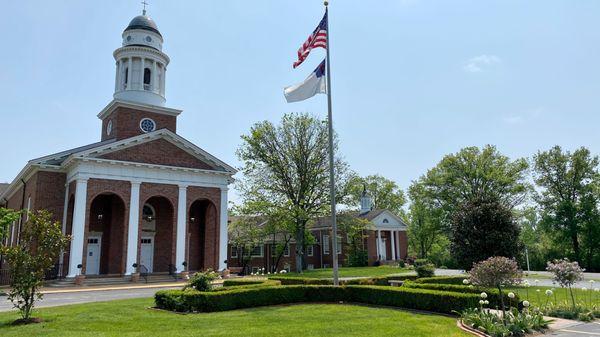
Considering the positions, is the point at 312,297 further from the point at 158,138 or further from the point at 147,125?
the point at 147,125

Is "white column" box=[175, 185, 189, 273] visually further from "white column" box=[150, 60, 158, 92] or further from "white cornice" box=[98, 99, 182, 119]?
"white column" box=[150, 60, 158, 92]

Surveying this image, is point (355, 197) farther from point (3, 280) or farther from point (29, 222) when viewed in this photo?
point (29, 222)

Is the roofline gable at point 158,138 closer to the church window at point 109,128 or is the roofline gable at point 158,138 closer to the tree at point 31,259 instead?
the church window at point 109,128

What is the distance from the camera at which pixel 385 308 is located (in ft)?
47.8

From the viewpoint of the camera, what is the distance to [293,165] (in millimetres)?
38531

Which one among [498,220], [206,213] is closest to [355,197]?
[206,213]

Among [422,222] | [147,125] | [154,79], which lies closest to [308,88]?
[147,125]

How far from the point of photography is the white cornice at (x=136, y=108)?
34.6 m

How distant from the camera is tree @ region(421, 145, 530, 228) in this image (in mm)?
52000

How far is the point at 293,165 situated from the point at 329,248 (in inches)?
700

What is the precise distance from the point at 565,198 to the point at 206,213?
1505 inches

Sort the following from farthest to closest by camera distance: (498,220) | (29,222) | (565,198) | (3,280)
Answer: (565,198) < (3,280) < (498,220) < (29,222)

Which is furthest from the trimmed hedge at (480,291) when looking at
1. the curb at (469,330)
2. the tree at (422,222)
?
the tree at (422,222)

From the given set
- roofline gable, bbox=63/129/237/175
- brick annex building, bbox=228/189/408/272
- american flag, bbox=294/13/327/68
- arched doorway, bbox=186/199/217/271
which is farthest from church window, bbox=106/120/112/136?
american flag, bbox=294/13/327/68
